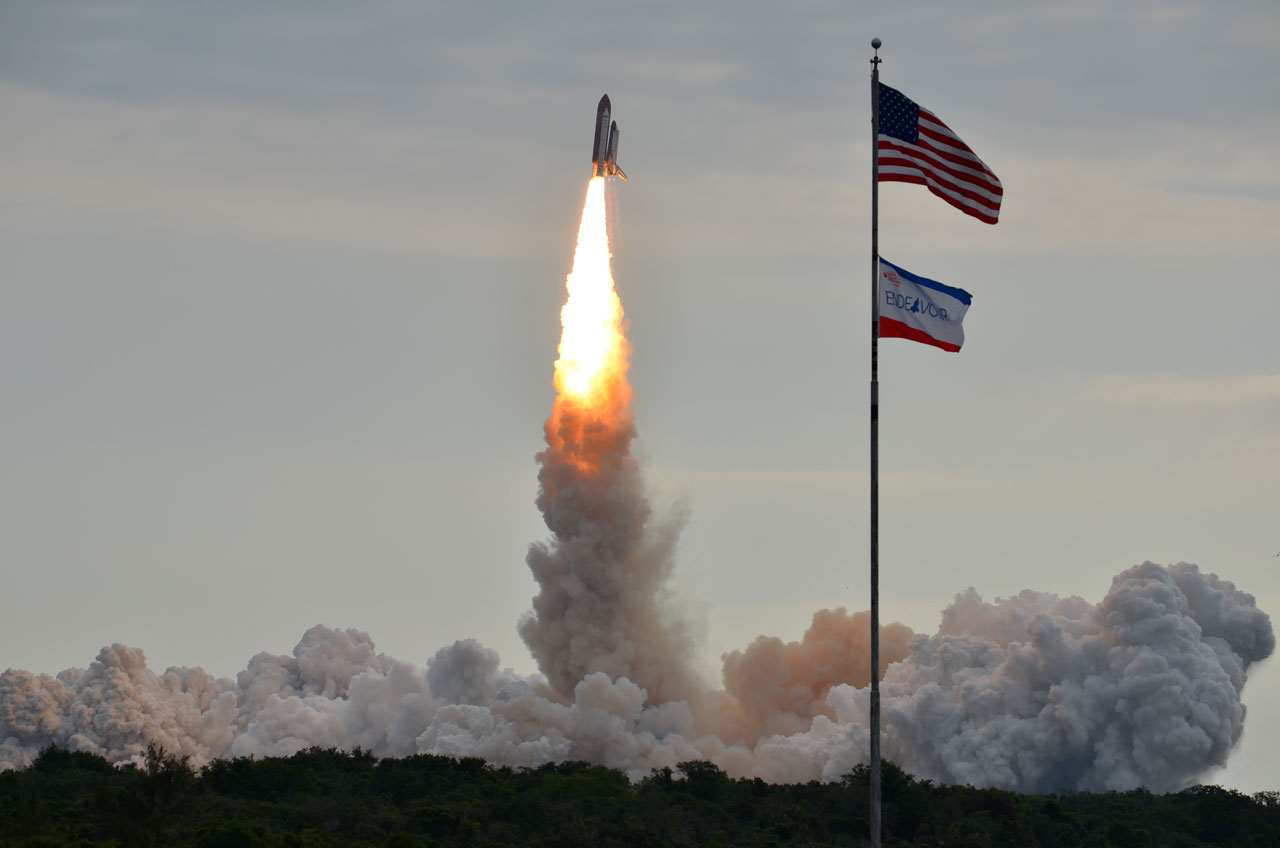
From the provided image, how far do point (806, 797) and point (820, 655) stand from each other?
21161mm

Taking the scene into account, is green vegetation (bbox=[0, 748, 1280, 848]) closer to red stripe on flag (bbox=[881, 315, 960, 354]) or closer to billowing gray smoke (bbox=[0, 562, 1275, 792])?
billowing gray smoke (bbox=[0, 562, 1275, 792])

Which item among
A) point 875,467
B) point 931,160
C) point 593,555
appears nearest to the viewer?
point 875,467

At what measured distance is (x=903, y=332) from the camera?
6175cm

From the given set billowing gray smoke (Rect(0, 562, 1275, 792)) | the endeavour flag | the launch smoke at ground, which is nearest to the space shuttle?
the launch smoke at ground

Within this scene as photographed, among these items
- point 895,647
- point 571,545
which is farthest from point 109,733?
point 895,647

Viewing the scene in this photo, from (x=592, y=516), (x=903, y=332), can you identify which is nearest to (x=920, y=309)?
(x=903, y=332)

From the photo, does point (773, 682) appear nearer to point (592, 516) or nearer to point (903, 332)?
point (592, 516)

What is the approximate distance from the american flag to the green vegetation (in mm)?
32214

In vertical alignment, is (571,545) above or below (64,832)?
above

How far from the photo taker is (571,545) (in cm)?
11069

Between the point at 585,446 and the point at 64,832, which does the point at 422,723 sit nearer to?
the point at 585,446

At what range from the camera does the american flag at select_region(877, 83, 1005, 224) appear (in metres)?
62.5

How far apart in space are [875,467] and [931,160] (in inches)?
347

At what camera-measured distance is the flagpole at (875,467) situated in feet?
196
